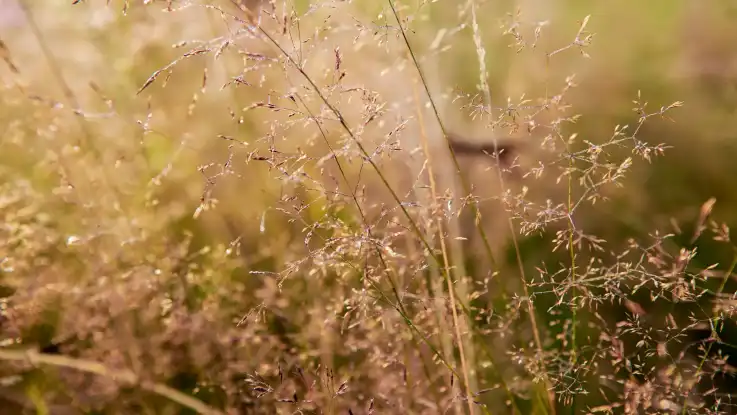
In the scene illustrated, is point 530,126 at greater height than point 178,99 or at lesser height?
lesser

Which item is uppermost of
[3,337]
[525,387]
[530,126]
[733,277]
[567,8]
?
[567,8]

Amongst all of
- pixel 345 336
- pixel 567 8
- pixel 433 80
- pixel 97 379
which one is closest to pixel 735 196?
pixel 567 8

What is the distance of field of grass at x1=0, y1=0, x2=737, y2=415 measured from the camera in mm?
853

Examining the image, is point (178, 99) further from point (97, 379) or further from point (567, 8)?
point (567, 8)

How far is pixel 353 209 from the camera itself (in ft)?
Result: 3.11

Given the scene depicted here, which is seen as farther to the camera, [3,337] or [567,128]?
[3,337]

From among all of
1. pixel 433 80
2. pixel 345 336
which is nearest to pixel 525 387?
pixel 345 336

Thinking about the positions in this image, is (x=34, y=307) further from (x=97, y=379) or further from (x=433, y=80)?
(x=433, y=80)

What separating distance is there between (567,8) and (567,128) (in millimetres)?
204

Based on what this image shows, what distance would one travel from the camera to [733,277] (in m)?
0.84

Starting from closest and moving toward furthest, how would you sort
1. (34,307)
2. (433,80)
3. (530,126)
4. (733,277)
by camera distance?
(530,126)
(733,277)
(433,80)
(34,307)

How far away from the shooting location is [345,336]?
Result: 98cm

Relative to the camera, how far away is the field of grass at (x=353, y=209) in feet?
2.80

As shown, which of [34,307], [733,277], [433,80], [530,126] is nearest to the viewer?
[530,126]
